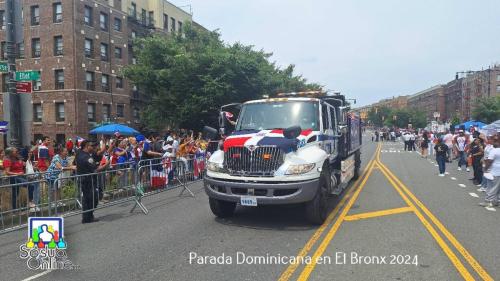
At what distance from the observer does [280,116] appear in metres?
8.56

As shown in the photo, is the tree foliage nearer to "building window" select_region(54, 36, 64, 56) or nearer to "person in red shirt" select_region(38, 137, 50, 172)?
"building window" select_region(54, 36, 64, 56)

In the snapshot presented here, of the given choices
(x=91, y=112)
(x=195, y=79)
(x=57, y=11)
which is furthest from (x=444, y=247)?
(x=57, y=11)

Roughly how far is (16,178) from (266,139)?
5.64 meters

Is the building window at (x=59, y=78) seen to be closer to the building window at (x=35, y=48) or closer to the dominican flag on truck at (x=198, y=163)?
the building window at (x=35, y=48)

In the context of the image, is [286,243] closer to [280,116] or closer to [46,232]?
[280,116]

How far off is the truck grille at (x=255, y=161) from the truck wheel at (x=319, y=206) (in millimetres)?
960

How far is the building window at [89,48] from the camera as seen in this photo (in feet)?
118

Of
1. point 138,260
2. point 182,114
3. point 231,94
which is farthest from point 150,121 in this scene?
point 138,260

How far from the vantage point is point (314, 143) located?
8.09 metres

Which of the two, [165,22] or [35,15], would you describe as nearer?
[35,15]

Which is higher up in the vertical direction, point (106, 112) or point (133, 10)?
point (133, 10)

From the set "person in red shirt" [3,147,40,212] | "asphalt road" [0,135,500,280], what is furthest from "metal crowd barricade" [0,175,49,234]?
"asphalt road" [0,135,500,280]

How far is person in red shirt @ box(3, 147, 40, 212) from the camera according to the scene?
7801mm

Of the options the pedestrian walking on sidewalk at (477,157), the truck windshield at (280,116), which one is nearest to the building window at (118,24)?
the truck windshield at (280,116)
